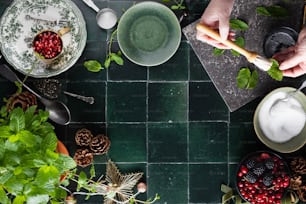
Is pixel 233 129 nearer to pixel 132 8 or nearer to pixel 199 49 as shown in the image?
pixel 199 49

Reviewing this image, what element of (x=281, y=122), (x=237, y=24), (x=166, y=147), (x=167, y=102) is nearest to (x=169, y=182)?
(x=166, y=147)

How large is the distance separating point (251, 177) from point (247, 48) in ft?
1.01

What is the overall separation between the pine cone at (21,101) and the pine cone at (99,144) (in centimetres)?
17

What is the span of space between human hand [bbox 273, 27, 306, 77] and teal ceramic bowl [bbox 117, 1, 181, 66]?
24 centimetres

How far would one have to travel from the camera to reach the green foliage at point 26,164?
45.3 inches

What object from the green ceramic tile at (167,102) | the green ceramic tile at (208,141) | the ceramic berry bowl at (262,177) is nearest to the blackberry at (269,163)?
the ceramic berry bowl at (262,177)

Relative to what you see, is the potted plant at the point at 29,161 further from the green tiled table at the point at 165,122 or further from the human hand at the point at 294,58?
the human hand at the point at 294,58

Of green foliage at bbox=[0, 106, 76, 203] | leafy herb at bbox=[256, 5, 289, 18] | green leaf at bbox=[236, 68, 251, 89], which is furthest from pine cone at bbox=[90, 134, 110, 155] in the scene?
leafy herb at bbox=[256, 5, 289, 18]

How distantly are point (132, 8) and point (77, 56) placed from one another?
17cm

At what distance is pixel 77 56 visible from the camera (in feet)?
4.79

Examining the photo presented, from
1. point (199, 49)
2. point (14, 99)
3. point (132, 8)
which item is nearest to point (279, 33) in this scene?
point (199, 49)

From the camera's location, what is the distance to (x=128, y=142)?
1502 millimetres

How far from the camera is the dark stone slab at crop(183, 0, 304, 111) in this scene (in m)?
1.49

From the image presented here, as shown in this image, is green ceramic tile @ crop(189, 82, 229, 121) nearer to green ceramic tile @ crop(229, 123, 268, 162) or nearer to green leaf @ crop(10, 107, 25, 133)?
green ceramic tile @ crop(229, 123, 268, 162)
